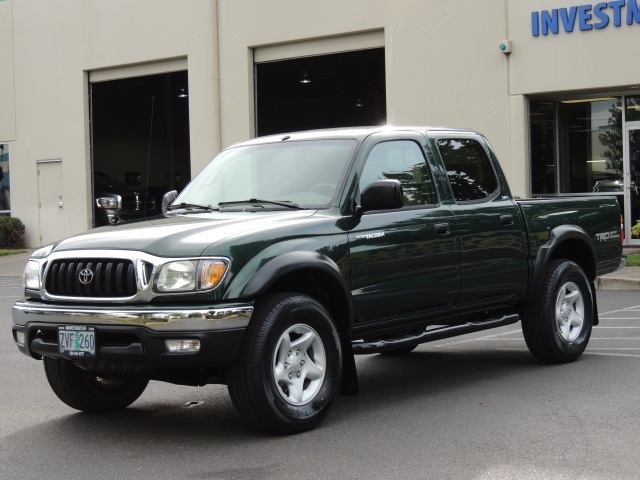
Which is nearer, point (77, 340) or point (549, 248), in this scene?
point (77, 340)

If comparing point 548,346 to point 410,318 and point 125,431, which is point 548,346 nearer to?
point 410,318

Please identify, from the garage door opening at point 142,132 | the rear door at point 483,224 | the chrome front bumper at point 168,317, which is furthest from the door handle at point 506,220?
the garage door opening at point 142,132

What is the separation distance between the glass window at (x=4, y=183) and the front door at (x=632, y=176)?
58.8 ft

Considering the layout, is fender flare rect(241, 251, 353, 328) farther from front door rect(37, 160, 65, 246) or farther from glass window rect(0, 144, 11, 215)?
glass window rect(0, 144, 11, 215)

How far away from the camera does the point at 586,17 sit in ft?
64.7

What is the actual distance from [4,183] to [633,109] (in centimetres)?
1835

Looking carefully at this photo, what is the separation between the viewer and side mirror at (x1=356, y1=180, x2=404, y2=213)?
6996 millimetres

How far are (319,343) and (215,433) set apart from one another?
842mm

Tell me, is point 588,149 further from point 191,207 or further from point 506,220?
point 191,207

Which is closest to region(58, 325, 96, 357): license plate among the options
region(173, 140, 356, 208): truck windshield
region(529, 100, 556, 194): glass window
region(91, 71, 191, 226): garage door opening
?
region(173, 140, 356, 208): truck windshield

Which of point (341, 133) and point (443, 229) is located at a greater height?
→ point (341, 133)

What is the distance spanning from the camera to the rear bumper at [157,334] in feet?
19.8

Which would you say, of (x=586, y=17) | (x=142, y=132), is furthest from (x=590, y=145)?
(x=142, y=132)

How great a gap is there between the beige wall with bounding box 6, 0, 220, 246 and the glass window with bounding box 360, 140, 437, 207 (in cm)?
1799
